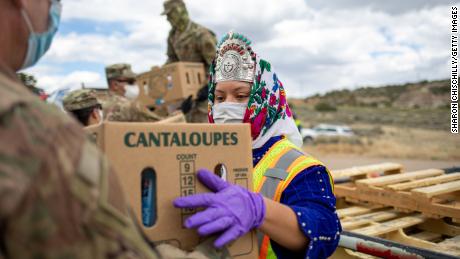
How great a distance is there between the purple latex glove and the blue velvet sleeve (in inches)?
14.3

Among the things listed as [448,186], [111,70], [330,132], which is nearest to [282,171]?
[448,186]

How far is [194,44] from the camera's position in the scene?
6.77 meters

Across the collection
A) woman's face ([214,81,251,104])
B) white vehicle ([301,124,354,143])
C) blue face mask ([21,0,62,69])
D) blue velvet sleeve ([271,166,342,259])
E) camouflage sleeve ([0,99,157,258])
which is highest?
blue face mask ([21,0,62,69])

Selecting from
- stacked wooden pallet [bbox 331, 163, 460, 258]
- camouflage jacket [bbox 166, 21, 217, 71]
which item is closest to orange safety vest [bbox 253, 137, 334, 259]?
stacked wooden pallet [bbox 331, 163, 460, 258]

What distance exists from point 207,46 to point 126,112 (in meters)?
1.65

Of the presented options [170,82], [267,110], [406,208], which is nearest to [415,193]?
[406,208]

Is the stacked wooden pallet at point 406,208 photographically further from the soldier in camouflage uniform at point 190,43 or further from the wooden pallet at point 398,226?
the soldier in camouflage uniform at point 190,43

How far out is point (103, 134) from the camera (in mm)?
1348

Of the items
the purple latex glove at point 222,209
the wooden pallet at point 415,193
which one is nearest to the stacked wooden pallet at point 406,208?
the wooden pallet at point 415,193

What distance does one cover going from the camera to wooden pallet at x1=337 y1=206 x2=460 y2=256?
11.4ft

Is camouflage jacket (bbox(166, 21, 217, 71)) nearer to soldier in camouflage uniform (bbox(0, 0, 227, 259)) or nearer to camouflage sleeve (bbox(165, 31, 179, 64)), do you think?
camouflage sleeve (bbox(165, 31, 179, 64))

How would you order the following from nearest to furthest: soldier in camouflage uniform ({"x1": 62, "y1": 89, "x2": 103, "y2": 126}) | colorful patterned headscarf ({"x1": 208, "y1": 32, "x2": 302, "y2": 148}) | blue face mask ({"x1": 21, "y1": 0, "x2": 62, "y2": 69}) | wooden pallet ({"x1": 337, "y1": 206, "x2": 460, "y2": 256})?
blue face mask ({"x1": 21, "y1": 0, "x2": 62, "y2": 69}), colorful patterned headscarf ({"x1": 208, "y1": 32, "x2": 302, "y2": 148}), wooden pallet ({"x1": 337, "y1": 206, "x2": 460, "y2": 256}), soldier in camouflage uniform ({"x1": 62, "y1": 89, "x2": 103, "y2": 126})

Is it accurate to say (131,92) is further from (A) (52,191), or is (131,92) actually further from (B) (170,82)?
(A) (52,191)

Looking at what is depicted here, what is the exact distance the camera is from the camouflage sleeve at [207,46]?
6.53 metres
